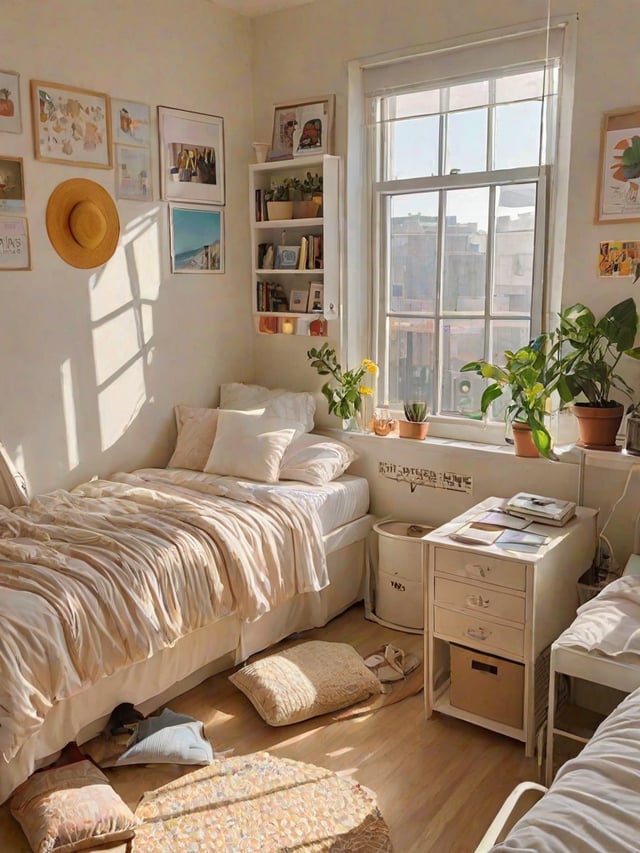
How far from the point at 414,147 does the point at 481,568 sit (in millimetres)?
2098

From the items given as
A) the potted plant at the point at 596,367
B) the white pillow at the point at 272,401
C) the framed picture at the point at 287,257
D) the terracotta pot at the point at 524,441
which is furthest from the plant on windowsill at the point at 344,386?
the potted plant at the point at 596,367

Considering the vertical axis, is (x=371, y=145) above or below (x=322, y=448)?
above

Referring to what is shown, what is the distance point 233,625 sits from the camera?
306cm

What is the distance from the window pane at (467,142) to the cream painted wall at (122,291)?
1.14 meters

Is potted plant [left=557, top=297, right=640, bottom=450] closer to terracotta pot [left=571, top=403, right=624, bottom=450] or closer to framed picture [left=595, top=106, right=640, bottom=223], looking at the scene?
terracotta pot [left=571, top=403, right=624, bottom=450]

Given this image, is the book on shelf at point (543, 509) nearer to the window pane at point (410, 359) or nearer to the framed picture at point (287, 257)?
the window pane at point (410, 359)

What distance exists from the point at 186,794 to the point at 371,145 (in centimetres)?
296

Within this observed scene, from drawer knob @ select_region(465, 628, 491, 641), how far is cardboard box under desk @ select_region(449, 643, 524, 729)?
63mm

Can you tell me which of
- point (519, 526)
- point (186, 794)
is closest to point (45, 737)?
point (186, 794)

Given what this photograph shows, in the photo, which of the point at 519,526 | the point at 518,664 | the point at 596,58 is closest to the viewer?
the point at 518,664

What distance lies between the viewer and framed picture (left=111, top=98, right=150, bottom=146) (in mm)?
3482

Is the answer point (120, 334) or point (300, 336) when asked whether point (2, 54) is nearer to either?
point (120, 334)

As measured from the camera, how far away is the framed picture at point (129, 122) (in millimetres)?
3482

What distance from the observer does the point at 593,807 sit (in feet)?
4.42
